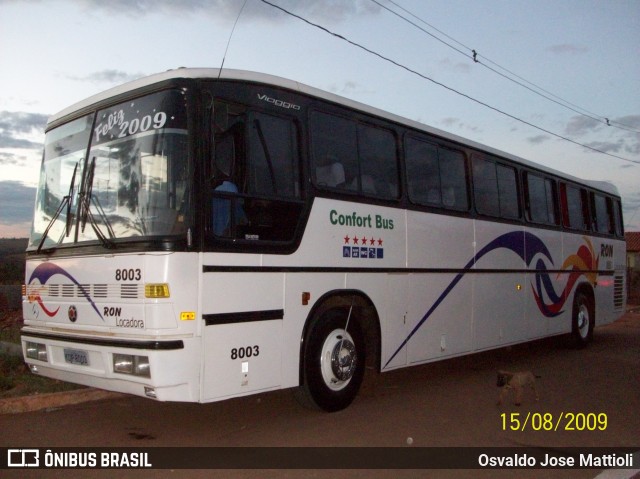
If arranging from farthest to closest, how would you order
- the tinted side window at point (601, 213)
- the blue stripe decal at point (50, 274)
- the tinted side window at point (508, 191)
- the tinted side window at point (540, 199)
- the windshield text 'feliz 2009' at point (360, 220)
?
the tinted side window at point (601, 213) < the tinted side window at point (540, 199) < the tinted side window at point (508, 191) < the windshield text 'feliz 2009' at point (360, 220) < the blue stripe decal at point (50, 274)

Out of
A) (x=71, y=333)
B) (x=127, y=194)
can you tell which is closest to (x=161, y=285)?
(x=127, y=194)

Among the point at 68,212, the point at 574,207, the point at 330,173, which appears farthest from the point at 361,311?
the point at 574,207

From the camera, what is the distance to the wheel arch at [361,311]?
7.13 m

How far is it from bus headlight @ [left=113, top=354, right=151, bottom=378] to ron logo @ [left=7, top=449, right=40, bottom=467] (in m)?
0.93

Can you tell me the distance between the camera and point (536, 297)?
12016 mm

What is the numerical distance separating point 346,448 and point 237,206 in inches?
94.2

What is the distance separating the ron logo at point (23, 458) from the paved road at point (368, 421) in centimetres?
25

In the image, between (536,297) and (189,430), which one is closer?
(189,430)

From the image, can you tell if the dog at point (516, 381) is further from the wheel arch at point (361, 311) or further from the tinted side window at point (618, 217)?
the tinted side window at point (618, 217)

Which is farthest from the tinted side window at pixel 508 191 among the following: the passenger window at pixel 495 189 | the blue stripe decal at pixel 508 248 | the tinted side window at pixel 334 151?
the tinted side window at pixel 334 151

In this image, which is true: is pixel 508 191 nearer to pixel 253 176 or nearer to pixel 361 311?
pixel 361 311

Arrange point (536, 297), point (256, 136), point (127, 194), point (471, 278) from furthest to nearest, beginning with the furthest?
point (536, 297)
point (471, 278)
point (256, 136)
point (127, 194)

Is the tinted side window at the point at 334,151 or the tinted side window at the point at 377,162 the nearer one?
the tinted side window at the point at 334,151

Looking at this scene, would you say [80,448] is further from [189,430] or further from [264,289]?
[264,289]
